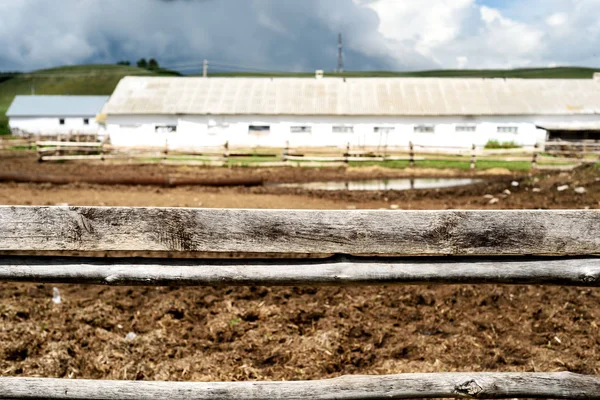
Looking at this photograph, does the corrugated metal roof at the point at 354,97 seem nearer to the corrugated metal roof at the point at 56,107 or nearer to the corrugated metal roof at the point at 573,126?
the corrugated metal roof at the point at 573,126

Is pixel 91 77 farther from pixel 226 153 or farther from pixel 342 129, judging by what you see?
pixel 226 153

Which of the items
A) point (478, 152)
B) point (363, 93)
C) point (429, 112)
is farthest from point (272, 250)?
point (363, 93)

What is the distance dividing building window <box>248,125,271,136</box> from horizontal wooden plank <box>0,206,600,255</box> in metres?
31.0

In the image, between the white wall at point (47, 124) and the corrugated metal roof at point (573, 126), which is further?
the white wall at point (47, 124)

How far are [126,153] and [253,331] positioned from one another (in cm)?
2361

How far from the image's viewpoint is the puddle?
18.1 meters

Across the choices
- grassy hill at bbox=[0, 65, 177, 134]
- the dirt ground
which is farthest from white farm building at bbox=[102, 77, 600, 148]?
grassy hill at bbox=[0, 65, 177, 134]

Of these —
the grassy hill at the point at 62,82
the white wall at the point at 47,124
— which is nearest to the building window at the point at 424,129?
the white wall at the point at 47,124

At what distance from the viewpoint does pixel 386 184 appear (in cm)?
1848

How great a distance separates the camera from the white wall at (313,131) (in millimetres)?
32594

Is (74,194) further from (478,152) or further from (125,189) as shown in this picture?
(478,152)

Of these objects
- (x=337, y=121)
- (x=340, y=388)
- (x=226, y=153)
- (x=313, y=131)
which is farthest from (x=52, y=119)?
(x=340, y=388)

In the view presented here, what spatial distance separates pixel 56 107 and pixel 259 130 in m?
49.3

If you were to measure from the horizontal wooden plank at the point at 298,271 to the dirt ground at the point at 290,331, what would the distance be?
1.75m
